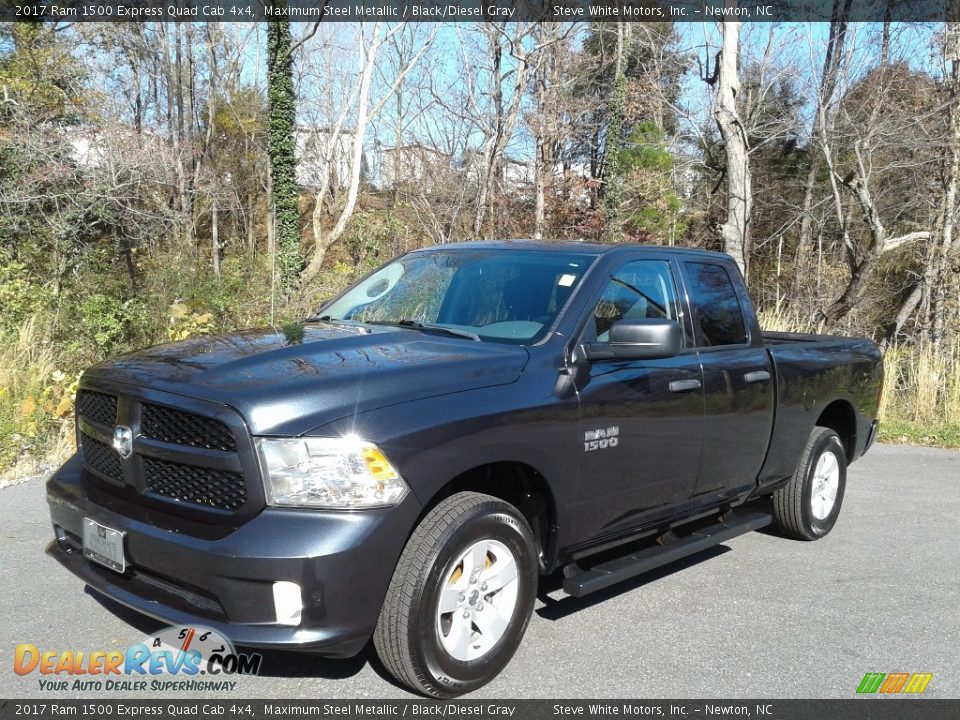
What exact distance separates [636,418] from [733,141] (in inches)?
607

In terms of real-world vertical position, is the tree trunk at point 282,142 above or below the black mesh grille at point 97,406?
above

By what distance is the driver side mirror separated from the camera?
12.4 ft

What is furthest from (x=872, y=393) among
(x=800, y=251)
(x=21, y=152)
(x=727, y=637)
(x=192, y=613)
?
(x=800, y=251)

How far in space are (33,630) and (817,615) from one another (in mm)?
3940

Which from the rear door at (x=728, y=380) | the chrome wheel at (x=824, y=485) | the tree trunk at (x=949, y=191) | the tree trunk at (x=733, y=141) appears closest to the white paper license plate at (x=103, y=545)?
the rear door at (x=728, y=380)

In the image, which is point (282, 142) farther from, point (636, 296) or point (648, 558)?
point (648, 558)

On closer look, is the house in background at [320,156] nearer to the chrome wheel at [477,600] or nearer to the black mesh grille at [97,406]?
the black mesh grille at [97,406]

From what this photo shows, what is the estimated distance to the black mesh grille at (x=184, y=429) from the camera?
3.01 meters

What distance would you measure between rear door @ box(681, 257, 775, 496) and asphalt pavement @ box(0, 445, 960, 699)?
66cm

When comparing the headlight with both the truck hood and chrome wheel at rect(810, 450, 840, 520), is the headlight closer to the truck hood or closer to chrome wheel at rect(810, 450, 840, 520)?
the truck hood

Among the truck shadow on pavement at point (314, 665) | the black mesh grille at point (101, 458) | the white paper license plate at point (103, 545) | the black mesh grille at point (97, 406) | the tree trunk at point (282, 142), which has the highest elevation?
the tree trunk at point (282, 142)

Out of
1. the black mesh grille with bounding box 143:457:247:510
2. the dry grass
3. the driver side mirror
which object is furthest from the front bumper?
the dry grass

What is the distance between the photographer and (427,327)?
425cm

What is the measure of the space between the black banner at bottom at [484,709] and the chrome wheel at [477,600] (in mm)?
245
